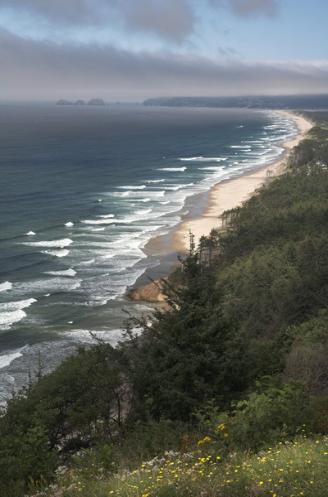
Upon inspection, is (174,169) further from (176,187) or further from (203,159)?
(176,187)

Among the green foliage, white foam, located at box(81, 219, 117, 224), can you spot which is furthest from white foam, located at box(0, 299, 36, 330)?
white foam, located at box(81, 219, 117, 224)

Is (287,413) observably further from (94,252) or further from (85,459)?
(94,252)

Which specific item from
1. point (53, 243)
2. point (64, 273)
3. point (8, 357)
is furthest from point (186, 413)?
point (53, 243)

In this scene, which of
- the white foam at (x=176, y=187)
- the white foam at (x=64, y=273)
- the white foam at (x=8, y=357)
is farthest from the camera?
the white foam at (x=176, y=187)

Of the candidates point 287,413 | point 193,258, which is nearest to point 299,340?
point 193,258

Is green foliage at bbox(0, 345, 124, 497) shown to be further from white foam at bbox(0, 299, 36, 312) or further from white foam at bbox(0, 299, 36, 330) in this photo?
white foam at bbox(0, 299, 36, 312)

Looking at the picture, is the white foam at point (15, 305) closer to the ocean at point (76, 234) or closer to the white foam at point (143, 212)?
the ocean at point (76, 234)

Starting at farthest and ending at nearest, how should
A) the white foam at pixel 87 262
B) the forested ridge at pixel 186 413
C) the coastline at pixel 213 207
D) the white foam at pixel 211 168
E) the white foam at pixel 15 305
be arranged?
the white foam at pixel 211 168 → the coastline at pixel 213 207 → the white foam at pixel 87 262 → the white foam at pixel 15 305 → the forested ridge at pixel 186 413

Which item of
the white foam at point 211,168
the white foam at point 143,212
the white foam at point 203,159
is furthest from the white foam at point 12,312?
the white foam at point 203,159
